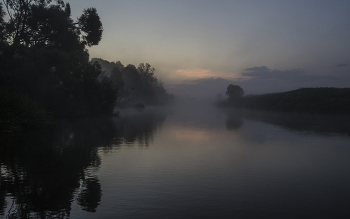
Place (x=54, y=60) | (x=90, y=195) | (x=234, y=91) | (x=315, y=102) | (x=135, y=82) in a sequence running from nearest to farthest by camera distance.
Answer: (x=90, y=195)
(x=54, y=60)
(x=315, y=102)
(x=135, y=82)
(x=234, y=91)

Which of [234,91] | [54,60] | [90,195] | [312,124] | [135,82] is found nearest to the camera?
[90,195]

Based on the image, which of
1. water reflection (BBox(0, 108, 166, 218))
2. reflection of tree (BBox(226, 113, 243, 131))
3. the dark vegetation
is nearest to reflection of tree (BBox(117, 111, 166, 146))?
water reflection (BBox(0, 108, 166, 218))

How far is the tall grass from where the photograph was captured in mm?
16562

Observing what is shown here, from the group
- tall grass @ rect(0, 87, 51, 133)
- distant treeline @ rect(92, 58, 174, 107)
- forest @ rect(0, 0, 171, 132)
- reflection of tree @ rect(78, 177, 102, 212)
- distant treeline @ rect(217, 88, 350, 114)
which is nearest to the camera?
reflection of tree @ rect(78, 177, 102, 212)

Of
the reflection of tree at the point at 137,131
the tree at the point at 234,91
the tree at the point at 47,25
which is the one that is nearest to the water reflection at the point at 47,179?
the reflection of tree at the point at 137,131

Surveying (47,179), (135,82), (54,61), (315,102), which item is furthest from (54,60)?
(135,82)

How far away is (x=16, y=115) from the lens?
17.7 meters

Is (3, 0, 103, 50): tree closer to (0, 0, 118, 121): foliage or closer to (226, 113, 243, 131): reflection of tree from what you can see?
(0, 0, 118, 121): foliage

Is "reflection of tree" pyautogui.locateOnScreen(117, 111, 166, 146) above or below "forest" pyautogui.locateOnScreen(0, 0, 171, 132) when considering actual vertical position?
below

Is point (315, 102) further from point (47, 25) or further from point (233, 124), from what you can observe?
point (47, 25)

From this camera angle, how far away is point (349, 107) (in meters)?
46.2

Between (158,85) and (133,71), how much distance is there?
209ft

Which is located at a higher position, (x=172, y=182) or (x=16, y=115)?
(x=16, y=115)

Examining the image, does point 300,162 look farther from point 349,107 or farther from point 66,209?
point 349,107
